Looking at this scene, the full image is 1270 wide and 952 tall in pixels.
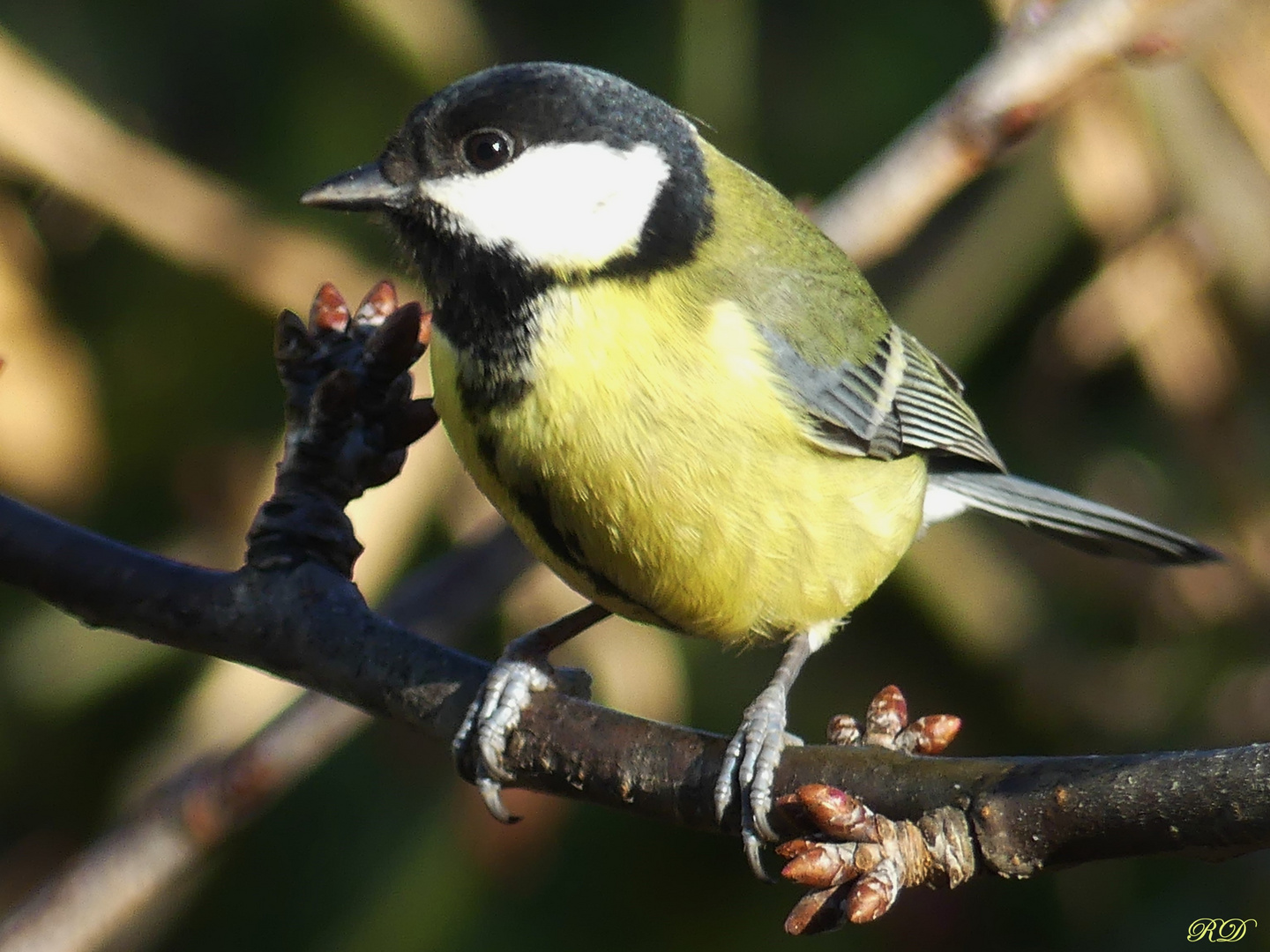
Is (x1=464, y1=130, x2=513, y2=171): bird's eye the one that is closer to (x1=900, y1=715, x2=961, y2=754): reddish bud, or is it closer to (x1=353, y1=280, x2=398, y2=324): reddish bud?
(x1=353, y1=280, x2=398, y2=324): reddish bud

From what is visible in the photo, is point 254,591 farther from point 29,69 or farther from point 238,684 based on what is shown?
point 29,69

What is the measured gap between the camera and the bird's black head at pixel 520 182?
1616 mm

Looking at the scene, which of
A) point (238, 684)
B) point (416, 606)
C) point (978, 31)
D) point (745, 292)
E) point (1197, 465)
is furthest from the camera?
point (978, 31)

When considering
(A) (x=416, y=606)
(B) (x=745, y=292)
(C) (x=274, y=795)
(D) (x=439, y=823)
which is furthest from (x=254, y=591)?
(D) (x=439, y=823)

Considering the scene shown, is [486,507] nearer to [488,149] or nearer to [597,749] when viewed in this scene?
[488,149]

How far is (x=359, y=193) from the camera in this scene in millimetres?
1646

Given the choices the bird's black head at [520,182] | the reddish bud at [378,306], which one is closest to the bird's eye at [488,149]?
the bird's black head at [520,182]

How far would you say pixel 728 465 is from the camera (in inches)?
63.0

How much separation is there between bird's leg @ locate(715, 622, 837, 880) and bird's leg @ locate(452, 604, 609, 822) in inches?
8.0

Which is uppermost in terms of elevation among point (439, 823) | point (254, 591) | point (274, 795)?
point (254, 591)

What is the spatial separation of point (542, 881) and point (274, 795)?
3.90 feet

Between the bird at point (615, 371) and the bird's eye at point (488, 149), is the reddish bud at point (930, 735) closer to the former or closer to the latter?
the bird at point (615, 371)

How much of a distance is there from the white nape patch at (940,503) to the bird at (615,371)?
1.48 feet

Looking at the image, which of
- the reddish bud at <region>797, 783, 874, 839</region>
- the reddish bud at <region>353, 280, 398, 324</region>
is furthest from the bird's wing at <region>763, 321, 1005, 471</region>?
the reddish bud at <region>797, 783, 874, 839</region>
